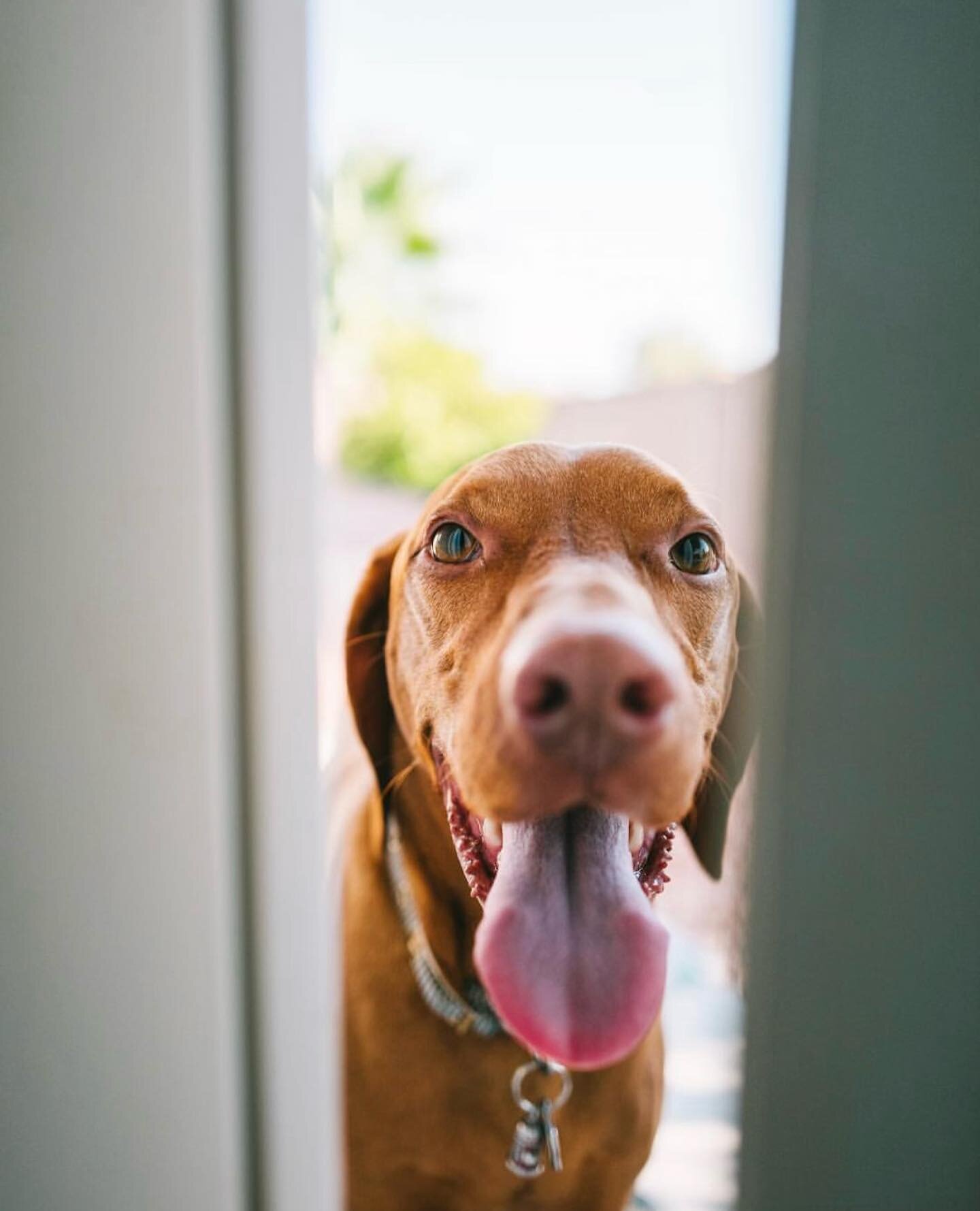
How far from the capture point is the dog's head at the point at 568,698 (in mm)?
887

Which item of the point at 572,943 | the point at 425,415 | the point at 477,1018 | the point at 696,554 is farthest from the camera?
the point at 425,415

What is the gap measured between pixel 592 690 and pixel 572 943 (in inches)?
16.5

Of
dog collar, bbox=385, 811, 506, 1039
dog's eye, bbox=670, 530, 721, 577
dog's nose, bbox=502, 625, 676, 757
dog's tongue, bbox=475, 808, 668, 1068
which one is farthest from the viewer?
dog collar, bbox=385, 811, 506, 1039

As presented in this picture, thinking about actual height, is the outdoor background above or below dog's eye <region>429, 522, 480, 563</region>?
above

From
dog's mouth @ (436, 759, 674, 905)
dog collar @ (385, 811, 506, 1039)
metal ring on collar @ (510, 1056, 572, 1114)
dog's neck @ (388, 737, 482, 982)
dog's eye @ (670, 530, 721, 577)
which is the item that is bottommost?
metal ring on collar @ (510, 1056, 572, 1114)

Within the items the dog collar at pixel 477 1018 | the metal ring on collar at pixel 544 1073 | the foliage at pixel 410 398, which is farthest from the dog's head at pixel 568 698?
the foliage at pixel 410 398

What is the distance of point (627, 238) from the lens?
139 cm

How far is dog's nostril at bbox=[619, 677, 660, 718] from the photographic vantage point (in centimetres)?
86

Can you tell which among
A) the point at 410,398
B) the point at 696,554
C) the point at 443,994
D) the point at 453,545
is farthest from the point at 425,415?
the point at 443,994

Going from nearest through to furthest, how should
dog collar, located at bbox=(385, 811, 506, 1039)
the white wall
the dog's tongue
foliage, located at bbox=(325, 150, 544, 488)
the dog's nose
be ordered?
the white wall < the dog's nose < the dog's tongue < dog collar, located at bbox=(385, 811, 506, 1039) < foliage, located at bbox=(325, 150, 544, 488)

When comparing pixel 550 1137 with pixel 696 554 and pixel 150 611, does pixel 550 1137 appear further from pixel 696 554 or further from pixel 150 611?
pixel 150 611

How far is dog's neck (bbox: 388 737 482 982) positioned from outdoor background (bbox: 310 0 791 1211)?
241mm

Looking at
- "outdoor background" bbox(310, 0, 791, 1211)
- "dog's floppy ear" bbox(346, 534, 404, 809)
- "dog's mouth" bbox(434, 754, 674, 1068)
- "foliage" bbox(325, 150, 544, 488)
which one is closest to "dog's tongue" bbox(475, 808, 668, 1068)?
"dog's mouth" bbox(434, 754, 674, 1068)

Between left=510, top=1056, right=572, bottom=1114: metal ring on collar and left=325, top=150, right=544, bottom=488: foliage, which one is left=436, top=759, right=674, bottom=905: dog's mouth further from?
left=325, top=150, right=544, bottom=488: foliage
